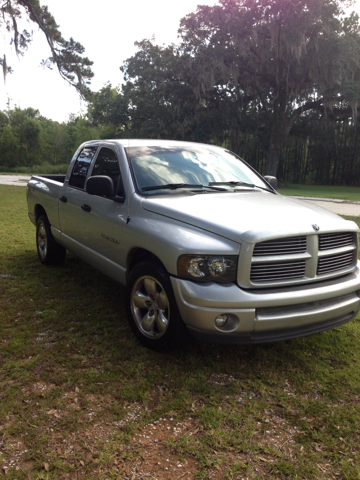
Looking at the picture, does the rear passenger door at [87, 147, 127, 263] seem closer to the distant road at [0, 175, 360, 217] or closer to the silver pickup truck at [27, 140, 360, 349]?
the silver pickup truck at [27, 140, 360, 349]

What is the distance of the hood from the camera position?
118 inches

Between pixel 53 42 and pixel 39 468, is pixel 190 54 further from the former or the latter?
pixel 39 468

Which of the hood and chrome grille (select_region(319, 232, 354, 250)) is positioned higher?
the hood

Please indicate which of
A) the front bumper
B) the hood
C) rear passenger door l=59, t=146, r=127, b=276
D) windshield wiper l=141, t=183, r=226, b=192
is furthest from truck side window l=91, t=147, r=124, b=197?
the front bumper

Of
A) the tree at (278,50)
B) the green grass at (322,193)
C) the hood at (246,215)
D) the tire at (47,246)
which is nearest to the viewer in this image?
the hood at (246,215)

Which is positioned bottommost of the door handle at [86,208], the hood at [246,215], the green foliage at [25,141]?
the door handle at [86,208]

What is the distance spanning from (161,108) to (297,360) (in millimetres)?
33610

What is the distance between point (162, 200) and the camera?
3.63m

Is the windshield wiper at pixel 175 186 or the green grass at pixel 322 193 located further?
the green grass at pixel 322 193

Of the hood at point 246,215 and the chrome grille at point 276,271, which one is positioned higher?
the hood at point 246,215

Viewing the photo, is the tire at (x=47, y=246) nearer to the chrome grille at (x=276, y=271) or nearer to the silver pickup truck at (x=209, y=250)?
the silver pickup truck at (x=209, y=250)

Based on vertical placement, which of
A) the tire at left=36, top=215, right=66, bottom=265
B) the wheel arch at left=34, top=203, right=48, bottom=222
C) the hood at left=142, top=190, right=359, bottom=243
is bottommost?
the tire at left=36, top=215, right=66, bottom=265

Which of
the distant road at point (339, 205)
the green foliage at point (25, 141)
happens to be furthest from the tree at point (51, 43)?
the green foliage at point (25, 141)

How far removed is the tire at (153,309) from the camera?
3184mm
